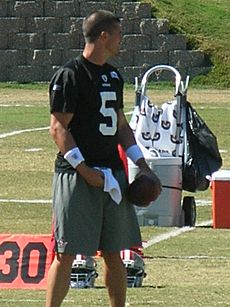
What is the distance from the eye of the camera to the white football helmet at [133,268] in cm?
920

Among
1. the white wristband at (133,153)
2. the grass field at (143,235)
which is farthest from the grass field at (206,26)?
the white wristband at (133,153)

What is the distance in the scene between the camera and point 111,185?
24.3 feet

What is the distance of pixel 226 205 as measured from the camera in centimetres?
1238

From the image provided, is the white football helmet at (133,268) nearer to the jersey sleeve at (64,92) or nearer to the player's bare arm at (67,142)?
the player's bare arm at (67,142)

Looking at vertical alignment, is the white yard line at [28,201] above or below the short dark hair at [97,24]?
below

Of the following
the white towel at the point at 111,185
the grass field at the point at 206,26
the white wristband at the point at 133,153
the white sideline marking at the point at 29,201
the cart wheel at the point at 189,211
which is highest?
the white wristband at the point at 133,153

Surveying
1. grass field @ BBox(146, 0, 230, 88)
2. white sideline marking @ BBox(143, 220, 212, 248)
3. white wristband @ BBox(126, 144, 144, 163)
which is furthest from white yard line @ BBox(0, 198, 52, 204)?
grass field @ BBox(146, 0, 230, 88)

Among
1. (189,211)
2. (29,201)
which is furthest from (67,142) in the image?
(29,201)

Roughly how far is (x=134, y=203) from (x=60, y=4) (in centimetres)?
2636

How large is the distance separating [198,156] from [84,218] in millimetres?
5556

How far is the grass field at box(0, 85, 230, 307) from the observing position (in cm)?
886

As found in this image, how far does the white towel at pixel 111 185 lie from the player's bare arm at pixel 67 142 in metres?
0.03

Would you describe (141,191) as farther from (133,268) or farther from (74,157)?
(133,268)

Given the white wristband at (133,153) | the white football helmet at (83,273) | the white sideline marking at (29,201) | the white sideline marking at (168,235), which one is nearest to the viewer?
the white wristband at (133,153)
